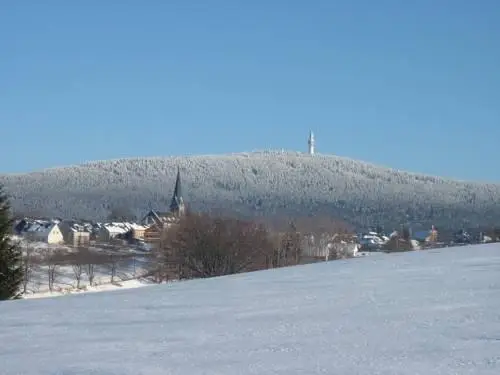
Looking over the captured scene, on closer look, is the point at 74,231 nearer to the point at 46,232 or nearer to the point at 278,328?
the point at 46,232

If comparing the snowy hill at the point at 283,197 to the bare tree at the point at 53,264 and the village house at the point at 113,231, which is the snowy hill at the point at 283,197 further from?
the bare tree at the point at 53,264

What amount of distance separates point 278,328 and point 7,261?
61.5 ft

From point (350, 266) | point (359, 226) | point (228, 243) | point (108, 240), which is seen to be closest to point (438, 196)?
point (359, 226)

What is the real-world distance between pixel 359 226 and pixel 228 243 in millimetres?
107736

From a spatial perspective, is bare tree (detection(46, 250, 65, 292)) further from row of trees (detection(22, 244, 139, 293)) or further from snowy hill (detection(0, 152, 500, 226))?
snowy hill (detection(0, 152, 500, 226))

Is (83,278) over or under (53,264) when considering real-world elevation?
over

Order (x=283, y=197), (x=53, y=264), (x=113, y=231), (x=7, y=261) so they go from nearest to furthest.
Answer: (x=7, y=261)
(x=53, y=264)
(x=113, y=231)
(x=283, y=197)

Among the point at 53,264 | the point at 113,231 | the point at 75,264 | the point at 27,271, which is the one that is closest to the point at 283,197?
the point at 113,231

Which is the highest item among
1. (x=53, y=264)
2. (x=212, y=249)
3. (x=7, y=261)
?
(x=7, y=261)

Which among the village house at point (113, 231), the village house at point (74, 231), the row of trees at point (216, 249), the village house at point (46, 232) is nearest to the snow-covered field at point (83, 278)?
the row of trees at point (216, 249)

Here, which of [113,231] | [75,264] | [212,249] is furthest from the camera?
[113,231]

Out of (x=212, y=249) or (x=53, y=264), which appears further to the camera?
(x=53, y=264)

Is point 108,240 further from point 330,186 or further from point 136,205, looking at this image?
point 330,186

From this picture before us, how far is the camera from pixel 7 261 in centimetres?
2578
